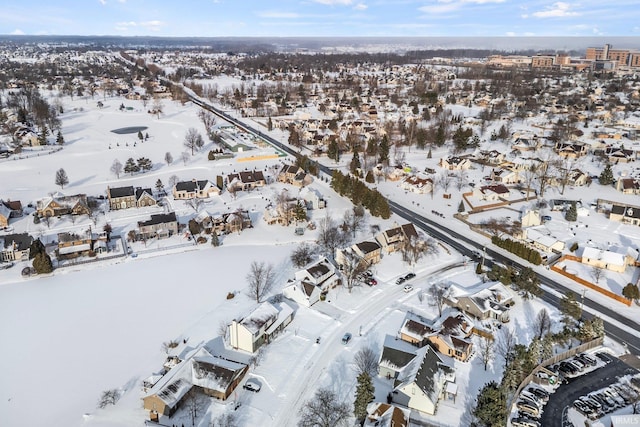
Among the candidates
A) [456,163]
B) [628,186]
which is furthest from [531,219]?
[456,163]

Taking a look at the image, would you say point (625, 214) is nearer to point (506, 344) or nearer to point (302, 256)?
point (506, 344)

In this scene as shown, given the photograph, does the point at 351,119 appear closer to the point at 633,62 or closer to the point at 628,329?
the point at 628,329

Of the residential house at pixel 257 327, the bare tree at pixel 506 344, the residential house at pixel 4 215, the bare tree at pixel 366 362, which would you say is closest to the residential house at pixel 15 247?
the residential house at pixel 4 215

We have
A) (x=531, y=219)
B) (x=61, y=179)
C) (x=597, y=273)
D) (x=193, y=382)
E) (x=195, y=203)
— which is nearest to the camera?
(x=193, y=382)

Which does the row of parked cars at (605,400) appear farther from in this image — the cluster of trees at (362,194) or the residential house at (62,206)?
the residential house at (62,206)

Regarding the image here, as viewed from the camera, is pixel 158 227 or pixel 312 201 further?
pixel 312 201

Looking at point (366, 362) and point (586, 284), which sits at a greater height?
point (586, 284)
